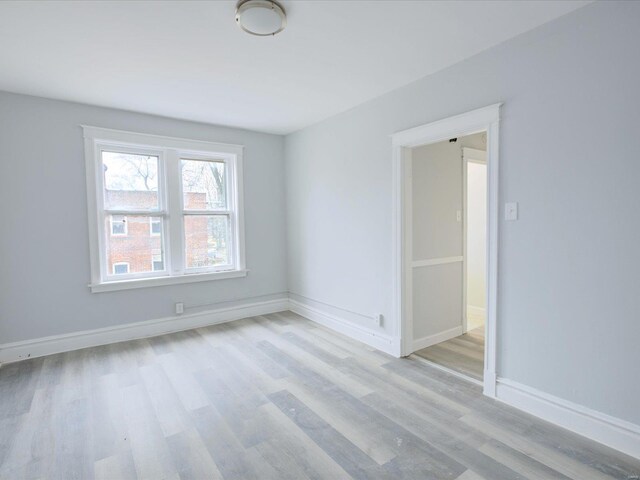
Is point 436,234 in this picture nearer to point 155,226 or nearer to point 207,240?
point 207,240

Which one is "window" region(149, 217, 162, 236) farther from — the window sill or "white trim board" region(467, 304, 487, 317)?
"white trim board" region(467, 304, 487, 317)

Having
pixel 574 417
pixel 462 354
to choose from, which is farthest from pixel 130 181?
pixel 574 417

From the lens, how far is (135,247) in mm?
3908

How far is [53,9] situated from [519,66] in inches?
114

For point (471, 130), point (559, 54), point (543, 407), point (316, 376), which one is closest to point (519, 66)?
point (559, 54)

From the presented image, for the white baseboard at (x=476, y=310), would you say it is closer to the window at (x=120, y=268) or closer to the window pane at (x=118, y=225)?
the window at (x=120, y=268)

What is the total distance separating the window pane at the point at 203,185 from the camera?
13.9 feet

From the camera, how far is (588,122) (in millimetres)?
1959

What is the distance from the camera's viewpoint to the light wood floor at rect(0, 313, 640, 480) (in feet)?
5.91

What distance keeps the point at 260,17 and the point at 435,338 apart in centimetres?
324

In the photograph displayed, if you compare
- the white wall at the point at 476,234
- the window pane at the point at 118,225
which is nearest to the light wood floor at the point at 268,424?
the window pane at the point at 118,225

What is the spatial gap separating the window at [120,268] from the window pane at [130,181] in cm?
64

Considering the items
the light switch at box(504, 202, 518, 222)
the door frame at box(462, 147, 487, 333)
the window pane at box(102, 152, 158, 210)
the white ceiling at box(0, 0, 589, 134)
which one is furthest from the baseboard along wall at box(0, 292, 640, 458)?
the white ceiling at box(0, 0, 589, 134)

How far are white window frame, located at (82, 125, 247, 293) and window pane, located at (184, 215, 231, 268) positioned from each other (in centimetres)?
7
